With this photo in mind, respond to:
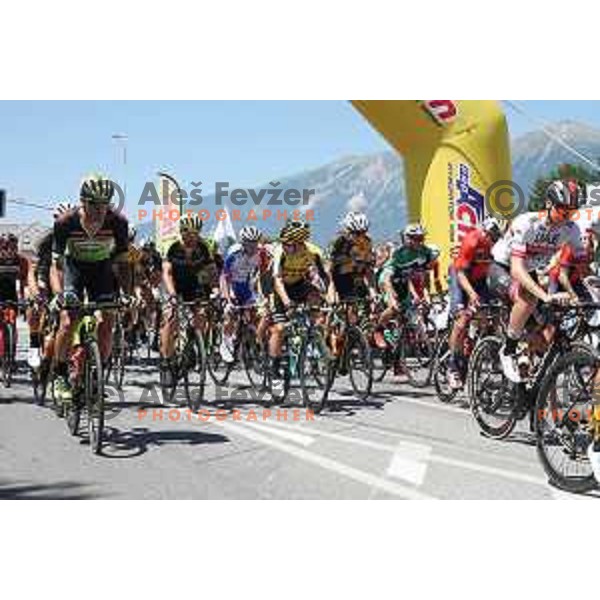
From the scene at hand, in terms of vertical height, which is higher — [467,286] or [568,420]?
[467,286]

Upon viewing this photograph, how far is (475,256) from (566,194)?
10.8ft

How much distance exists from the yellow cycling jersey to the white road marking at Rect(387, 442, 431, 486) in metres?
2.90

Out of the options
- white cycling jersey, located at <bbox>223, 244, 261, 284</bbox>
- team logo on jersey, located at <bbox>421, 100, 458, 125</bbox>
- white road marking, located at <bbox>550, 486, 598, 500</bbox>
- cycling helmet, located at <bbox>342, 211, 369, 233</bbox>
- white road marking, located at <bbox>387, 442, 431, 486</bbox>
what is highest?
team logo on jersey, located at <bbox>421, 100, 458, 125</bbox>

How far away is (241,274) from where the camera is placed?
41.2 feet

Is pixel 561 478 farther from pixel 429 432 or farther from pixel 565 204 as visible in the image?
pixel 429 432

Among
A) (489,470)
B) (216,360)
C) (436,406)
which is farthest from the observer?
(216,360)

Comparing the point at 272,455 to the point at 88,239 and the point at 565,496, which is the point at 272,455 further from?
the point at 565,496

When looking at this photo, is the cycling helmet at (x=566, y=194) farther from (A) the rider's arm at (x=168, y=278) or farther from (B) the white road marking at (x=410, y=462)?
(A) the rider's arm at (x=168, y=278)

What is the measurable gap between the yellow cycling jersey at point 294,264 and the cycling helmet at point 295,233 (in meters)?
0.17

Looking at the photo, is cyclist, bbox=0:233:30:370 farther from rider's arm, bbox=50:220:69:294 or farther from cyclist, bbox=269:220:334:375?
rider's arm, bbox=50:220:69:294

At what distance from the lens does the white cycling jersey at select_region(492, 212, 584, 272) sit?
23.1 ft

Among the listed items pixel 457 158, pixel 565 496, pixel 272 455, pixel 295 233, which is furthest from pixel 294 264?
pixel 457 158

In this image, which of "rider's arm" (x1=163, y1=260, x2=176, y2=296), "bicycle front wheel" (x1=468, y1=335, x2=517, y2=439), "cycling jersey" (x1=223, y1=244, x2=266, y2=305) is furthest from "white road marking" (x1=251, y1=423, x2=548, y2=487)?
"cycling jersey" (x1=223, y1=244, x2=266, y2=305)
